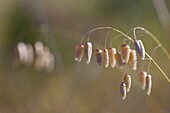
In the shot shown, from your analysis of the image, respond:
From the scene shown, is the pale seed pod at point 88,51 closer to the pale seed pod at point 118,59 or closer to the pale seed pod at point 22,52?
the pale seed pod at point 118,59

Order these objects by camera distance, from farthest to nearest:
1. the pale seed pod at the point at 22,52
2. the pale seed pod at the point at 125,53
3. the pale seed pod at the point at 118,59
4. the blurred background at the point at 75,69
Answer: the blurred background at the point at 75,69 < the pale seed pod at the point at 22,52 < the pale seed pod at the point at 118,59 < the pale seed pod at the point at 125,53

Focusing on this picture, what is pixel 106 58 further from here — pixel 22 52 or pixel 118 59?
pixel 22 52

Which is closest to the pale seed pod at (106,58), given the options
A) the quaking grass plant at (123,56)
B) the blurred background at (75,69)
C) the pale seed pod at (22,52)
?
the quaking grass plant at (123,56)

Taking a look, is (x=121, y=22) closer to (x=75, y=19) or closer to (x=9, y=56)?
(x=75, y=19)

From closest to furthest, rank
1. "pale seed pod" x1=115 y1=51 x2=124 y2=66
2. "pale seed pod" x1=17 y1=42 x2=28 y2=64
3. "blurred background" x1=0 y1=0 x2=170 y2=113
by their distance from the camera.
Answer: "pale seed pod" x1=115 y1=51 x2=124 y2=66 → "pale seed pod" x1=17 y1=42 x2=28 y2=64 → "blurred background" x1=0 y1=0 x2=170 y2=113

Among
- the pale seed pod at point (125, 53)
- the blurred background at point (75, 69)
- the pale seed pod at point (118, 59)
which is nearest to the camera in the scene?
the pale seed pod at point (125, 53)

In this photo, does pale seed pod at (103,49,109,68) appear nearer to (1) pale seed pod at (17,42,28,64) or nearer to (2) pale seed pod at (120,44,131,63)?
(2) pale seed pod at (120,44,131,63)

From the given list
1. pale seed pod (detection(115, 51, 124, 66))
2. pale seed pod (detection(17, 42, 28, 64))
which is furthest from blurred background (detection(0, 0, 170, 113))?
pale seed pod (detection(115, 51, 124, 66))

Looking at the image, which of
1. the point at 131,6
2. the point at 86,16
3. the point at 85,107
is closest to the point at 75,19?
the point at 86,16

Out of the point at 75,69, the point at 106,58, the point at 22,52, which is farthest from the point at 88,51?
the point at 75,69
